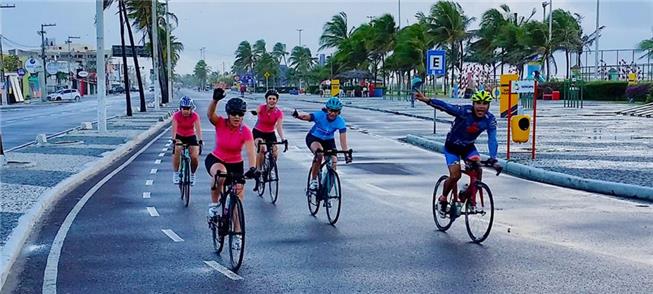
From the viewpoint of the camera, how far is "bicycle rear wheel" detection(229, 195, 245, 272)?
8.00m

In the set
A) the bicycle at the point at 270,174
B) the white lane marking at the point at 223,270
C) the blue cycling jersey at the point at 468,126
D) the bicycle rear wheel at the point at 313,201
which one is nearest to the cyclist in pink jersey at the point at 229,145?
the white lane marking at the point at 223,270

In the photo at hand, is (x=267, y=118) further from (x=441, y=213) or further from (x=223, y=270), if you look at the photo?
(x=223, y=270)

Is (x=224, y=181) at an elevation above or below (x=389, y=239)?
above

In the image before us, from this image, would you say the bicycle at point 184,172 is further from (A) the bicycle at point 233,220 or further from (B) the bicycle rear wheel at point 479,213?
(B) the bicycle rear wheel at point 479,213

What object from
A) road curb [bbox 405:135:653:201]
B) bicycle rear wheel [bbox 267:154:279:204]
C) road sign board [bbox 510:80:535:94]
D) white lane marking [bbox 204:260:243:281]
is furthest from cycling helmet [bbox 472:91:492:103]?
road sign board [bbox 510:80:535:94]

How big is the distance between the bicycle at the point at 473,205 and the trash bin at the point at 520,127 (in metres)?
10.6

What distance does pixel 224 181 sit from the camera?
27.7 feet

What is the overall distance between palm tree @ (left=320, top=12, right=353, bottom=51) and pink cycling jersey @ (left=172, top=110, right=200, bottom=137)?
85416 millimetres

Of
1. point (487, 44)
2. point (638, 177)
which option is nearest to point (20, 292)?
point (638, 177)

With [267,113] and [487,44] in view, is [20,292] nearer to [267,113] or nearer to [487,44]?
[267,113]

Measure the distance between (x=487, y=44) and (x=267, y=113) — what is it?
253ft

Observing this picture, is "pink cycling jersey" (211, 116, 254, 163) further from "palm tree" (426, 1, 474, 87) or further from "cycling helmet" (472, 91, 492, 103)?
"palm tree" (426, 1, 474, 87)

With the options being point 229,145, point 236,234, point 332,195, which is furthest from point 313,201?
point 236,234

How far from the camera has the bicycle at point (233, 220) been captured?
8.02 meters
